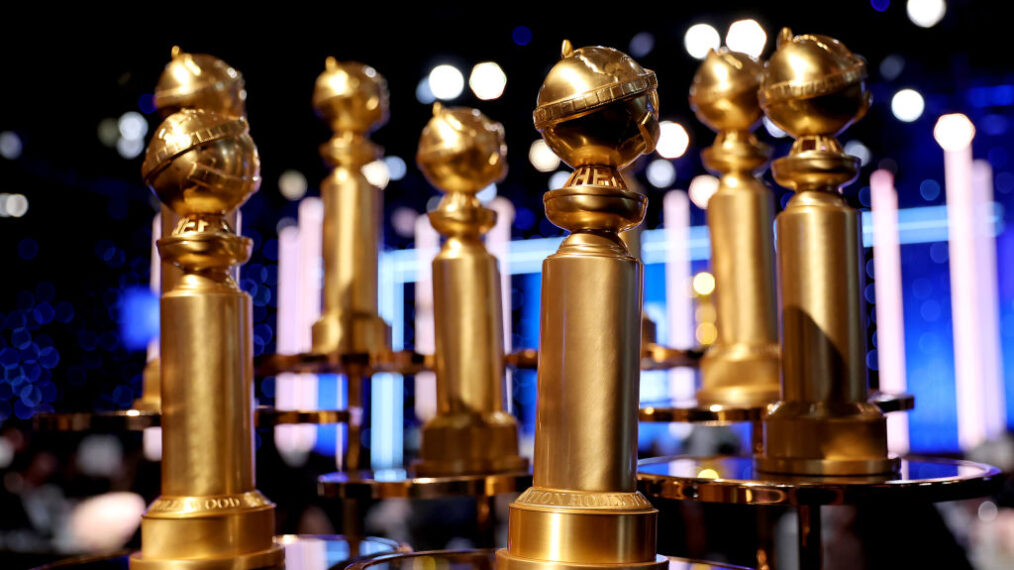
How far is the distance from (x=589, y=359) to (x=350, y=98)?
3.28ft

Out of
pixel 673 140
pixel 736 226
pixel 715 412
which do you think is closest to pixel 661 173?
pixel 673 140

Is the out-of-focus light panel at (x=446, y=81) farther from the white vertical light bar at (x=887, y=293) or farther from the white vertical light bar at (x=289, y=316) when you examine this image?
the white vertical light bar at (x=887, y=293)

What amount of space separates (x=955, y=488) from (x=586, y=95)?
46 centimetres

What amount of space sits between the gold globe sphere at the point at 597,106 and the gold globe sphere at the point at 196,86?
730 mm

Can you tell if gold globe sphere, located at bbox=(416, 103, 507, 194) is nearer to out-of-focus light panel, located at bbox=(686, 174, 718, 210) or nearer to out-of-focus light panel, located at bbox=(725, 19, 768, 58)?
out-of-focus light panel, located at bbox=(725, 19, 768, 58)

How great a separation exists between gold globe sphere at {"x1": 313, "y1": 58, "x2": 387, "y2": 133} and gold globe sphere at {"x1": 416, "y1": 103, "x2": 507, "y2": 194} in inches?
12.5

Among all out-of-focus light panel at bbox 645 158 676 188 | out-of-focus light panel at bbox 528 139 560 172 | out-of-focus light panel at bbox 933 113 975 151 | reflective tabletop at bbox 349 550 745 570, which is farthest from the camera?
out-of-focus light panel at bbox 645 158 676 188

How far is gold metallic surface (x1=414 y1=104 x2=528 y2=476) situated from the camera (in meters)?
1.24

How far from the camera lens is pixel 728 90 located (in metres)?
1.32

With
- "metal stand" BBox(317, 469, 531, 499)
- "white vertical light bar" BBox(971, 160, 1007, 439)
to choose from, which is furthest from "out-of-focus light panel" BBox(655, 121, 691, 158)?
"metal stand" BBox(317, 469, 531, 499)

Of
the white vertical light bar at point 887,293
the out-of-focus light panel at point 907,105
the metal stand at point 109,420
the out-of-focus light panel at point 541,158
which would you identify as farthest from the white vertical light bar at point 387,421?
the metal stand at point 109,420

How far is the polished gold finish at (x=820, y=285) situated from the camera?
94 cm

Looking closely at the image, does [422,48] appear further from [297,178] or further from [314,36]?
Answer: [297,178]

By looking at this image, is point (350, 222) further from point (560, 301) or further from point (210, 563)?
point (560, 301)
